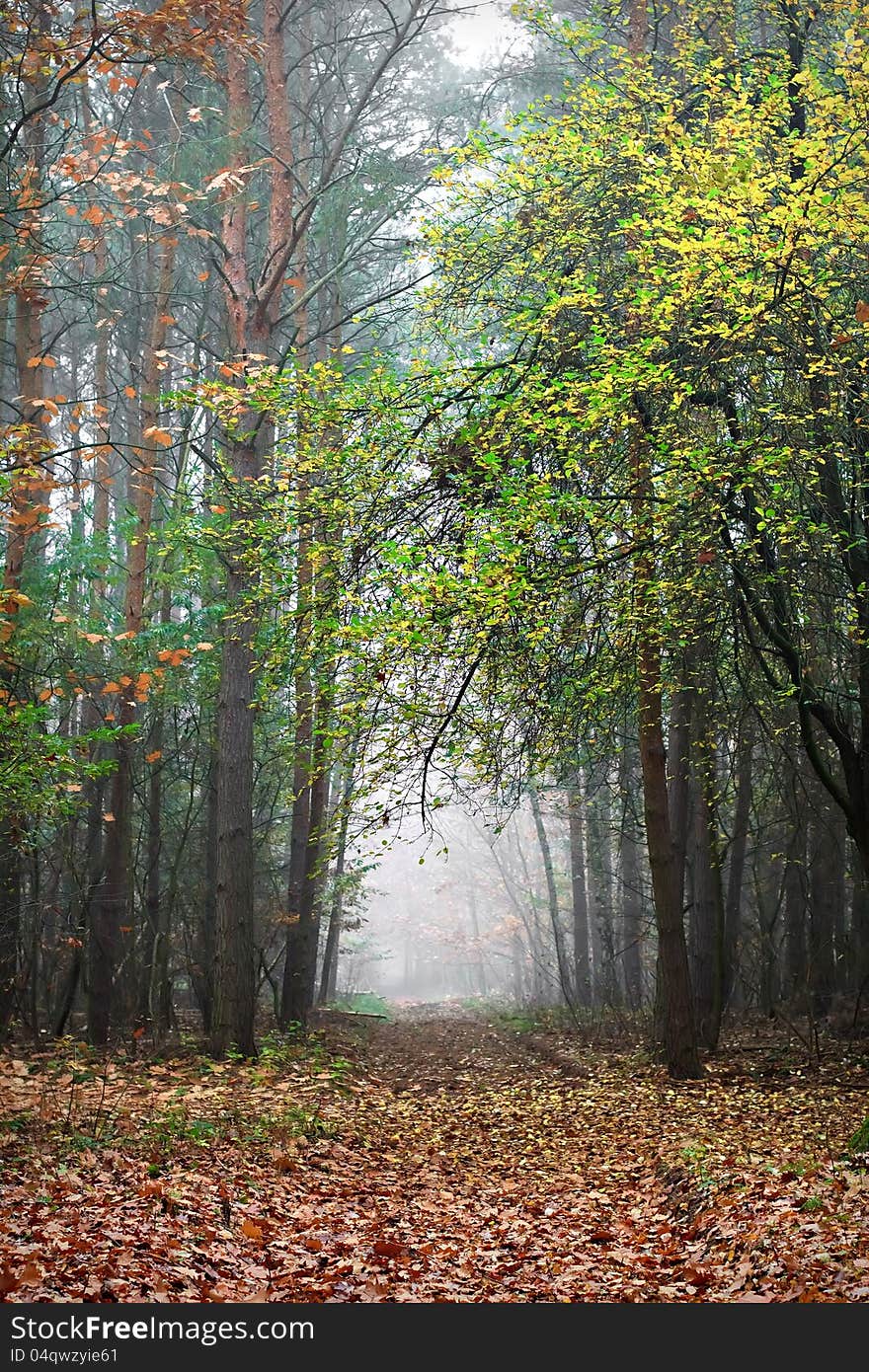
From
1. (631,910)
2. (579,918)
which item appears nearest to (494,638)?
(631,910)

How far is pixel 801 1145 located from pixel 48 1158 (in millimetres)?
5013

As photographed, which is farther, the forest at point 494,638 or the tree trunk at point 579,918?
Answer: the tree trunk at point 579,918

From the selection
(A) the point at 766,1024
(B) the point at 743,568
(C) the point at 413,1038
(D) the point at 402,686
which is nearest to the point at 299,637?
(D) the point at 402,686

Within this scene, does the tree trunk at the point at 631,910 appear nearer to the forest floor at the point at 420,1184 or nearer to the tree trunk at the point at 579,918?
the tree trunk at the point at 579,918

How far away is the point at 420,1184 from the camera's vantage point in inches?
291

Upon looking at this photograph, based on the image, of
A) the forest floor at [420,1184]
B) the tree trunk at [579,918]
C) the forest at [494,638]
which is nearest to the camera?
the forest floor at [420,1184]

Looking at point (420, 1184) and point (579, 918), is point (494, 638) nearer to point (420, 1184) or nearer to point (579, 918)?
point (420, 1184)

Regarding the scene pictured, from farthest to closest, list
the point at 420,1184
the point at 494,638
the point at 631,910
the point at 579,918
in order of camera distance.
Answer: the point at 579,918 → the point at 631,910 → the point at 494,638 → the point at 420,1184

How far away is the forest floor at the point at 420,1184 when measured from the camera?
494cm

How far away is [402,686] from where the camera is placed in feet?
28.8

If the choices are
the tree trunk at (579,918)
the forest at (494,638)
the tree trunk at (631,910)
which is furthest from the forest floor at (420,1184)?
the tree trunk at (579,918)

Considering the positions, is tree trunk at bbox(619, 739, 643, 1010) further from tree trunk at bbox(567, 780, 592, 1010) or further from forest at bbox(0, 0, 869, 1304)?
forest at bbox(0, 0, 869, 1304)

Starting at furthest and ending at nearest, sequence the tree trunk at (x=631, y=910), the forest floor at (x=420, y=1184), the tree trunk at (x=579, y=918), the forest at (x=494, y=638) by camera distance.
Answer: the tree trunk at (x=579, y=918) < the tree trunk at (x=631, y=910) < the forest at (x=494, y=638) < the forest floor at (x=420, y=1184)

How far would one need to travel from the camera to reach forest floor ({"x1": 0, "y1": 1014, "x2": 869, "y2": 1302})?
194 inches
